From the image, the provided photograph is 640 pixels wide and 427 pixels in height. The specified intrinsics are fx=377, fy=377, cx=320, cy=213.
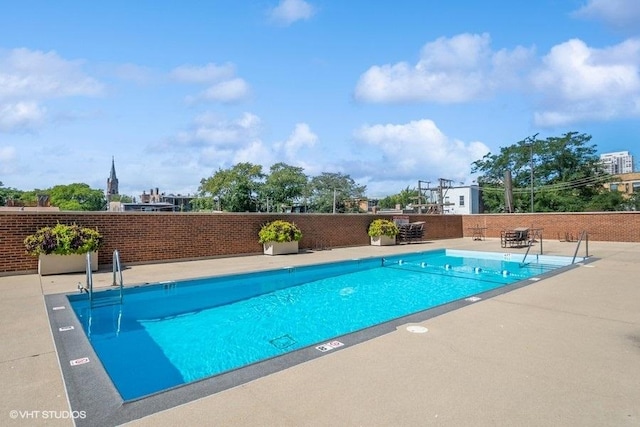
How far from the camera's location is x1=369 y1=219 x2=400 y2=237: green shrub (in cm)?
1530

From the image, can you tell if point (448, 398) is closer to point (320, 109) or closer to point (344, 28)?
point (344, 28)

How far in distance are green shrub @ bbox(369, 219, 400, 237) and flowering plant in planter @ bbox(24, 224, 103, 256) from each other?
1014 centimetres

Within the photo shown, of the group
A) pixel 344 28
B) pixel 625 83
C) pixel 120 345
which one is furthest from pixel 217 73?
pixel 625 83

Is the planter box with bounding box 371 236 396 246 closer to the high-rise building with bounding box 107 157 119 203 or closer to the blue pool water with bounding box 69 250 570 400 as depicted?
the blue pool water with bounding box 69 250 570 400

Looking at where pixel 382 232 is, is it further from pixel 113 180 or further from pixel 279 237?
pixel 113 180

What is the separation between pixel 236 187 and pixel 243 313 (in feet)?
105

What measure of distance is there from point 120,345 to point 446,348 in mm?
3836

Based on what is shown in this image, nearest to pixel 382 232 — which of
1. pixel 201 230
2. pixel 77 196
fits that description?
pixel 201 230

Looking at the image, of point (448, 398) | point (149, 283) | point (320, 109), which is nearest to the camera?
point (448, 398)

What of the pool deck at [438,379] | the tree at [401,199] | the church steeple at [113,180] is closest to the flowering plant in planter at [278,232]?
the pool deck at [438,379]

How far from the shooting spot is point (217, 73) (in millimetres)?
17109

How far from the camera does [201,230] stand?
10617 millimetres

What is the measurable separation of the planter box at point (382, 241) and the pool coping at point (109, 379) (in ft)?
35.7

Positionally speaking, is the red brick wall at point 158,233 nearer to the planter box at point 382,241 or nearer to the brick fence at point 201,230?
the brick fence at point 201,230
